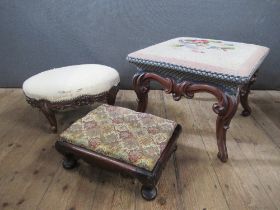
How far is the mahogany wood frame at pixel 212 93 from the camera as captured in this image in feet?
3.79

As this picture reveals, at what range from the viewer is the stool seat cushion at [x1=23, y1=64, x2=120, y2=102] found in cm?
146

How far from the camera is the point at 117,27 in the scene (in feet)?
6.80

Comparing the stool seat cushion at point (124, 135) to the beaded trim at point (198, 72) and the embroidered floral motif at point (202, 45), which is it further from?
the embroidered floral motif at point (202, 45)

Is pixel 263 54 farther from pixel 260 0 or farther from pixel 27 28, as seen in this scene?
pixel 27 28

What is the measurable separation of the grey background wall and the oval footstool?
22.2 inches

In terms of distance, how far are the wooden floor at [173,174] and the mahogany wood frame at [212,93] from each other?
158mm

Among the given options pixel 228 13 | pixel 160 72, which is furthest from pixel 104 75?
pixel 228 13

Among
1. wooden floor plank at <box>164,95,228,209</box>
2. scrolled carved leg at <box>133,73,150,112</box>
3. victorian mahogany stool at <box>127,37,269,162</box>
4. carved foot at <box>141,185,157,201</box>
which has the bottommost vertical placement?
wooden floor plank at <box>164,95,228,209</box>

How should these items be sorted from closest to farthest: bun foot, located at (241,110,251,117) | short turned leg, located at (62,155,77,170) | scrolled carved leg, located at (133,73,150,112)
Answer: short turned leg, located at (62,155,77,170) → scrolled carved leg, located at (133,73,150,112) → bun foot, located at (241,110,251,117)

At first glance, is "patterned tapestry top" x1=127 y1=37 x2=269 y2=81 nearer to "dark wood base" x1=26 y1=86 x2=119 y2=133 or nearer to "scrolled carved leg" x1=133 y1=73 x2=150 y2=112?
"scrolled carved leg" x1=133 y1=73 x2=150 y2=112

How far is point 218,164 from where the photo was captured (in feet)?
4.33

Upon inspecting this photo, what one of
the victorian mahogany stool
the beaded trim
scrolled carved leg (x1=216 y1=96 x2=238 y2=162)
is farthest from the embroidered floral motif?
scrolled carved leg (x1=216 y1=96 x2=238 y2=162)

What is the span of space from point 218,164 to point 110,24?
1.41 m

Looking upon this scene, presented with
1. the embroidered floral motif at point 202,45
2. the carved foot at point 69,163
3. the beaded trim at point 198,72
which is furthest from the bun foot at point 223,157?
the carved foot at point 69,163
